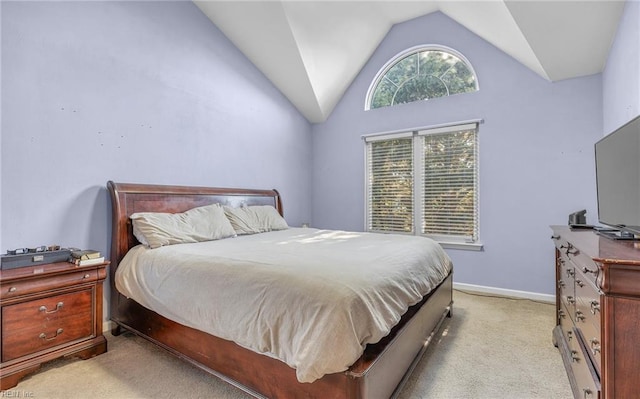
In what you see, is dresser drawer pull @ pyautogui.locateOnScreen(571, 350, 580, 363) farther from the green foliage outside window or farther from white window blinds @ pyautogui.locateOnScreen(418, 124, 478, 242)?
the green foliage outside window

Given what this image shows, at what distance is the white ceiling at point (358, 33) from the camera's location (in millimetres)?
2562

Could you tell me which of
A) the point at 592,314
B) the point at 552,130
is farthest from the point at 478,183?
the point at 592,314

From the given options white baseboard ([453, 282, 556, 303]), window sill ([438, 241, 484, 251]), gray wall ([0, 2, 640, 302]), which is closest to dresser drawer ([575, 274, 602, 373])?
gray wall ([0, 2, 640, 302])

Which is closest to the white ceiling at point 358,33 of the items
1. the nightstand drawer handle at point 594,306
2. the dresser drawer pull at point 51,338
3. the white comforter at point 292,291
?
the white comforter at point 292,291

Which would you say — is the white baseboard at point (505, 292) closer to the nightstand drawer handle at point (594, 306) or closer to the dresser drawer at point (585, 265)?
the dresser drawer at point (585, 265)

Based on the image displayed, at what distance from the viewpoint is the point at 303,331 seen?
1299 millimetres

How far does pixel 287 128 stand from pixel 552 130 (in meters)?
3.22

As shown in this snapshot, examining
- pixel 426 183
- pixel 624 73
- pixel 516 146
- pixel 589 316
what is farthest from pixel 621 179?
pixel 426 183

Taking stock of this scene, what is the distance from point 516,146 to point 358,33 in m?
2.36

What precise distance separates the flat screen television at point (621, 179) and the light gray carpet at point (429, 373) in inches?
38.5

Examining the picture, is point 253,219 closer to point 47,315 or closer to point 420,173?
point 47,315

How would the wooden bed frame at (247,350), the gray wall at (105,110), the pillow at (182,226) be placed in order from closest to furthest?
the wooden bed frame at (247,350), the gray wall at (105,110), the pillow at (182,226)

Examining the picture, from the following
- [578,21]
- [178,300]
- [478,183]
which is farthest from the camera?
[478,183]

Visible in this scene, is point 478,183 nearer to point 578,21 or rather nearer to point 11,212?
point 578,21
